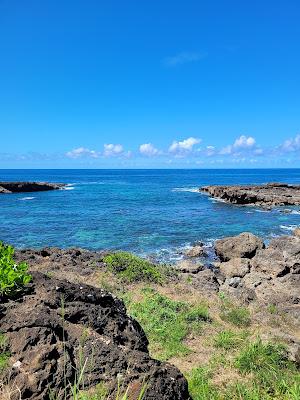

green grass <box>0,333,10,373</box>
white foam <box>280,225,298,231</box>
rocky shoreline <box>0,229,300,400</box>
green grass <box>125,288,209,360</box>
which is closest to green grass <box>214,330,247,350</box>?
green grass <box>125,288,209,360</box>

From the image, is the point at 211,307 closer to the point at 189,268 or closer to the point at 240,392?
the point at 240,392

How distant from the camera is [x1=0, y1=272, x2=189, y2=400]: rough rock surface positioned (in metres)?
4.95

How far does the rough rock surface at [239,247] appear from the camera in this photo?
78.3 feet

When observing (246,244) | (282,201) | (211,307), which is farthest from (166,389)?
(282,201)

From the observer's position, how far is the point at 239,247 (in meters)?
24.2

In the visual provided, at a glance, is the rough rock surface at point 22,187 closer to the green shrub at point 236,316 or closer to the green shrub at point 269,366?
the green shrub at point 236,316

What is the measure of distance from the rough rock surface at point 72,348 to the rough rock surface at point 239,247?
17667mm

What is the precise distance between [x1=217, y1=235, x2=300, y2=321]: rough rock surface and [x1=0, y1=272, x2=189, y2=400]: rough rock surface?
8.56 metres

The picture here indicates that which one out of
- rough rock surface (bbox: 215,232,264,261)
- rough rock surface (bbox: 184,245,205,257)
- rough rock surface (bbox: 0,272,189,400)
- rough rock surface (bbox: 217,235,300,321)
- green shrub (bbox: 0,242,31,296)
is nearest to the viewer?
rough rock surface (bbox: 0,272,189,400)

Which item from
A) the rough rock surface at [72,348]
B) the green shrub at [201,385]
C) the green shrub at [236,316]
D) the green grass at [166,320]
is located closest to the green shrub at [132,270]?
the green grass at [166,320]

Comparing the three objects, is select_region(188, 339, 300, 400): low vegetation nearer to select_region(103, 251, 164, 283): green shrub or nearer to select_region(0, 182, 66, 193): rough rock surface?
select_region(103, 251, 164, 283): green shrub

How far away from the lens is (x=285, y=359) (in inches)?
328

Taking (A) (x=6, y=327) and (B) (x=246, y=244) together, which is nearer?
(A) (x=6, y=327)

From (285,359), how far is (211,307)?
4502 millimetres
